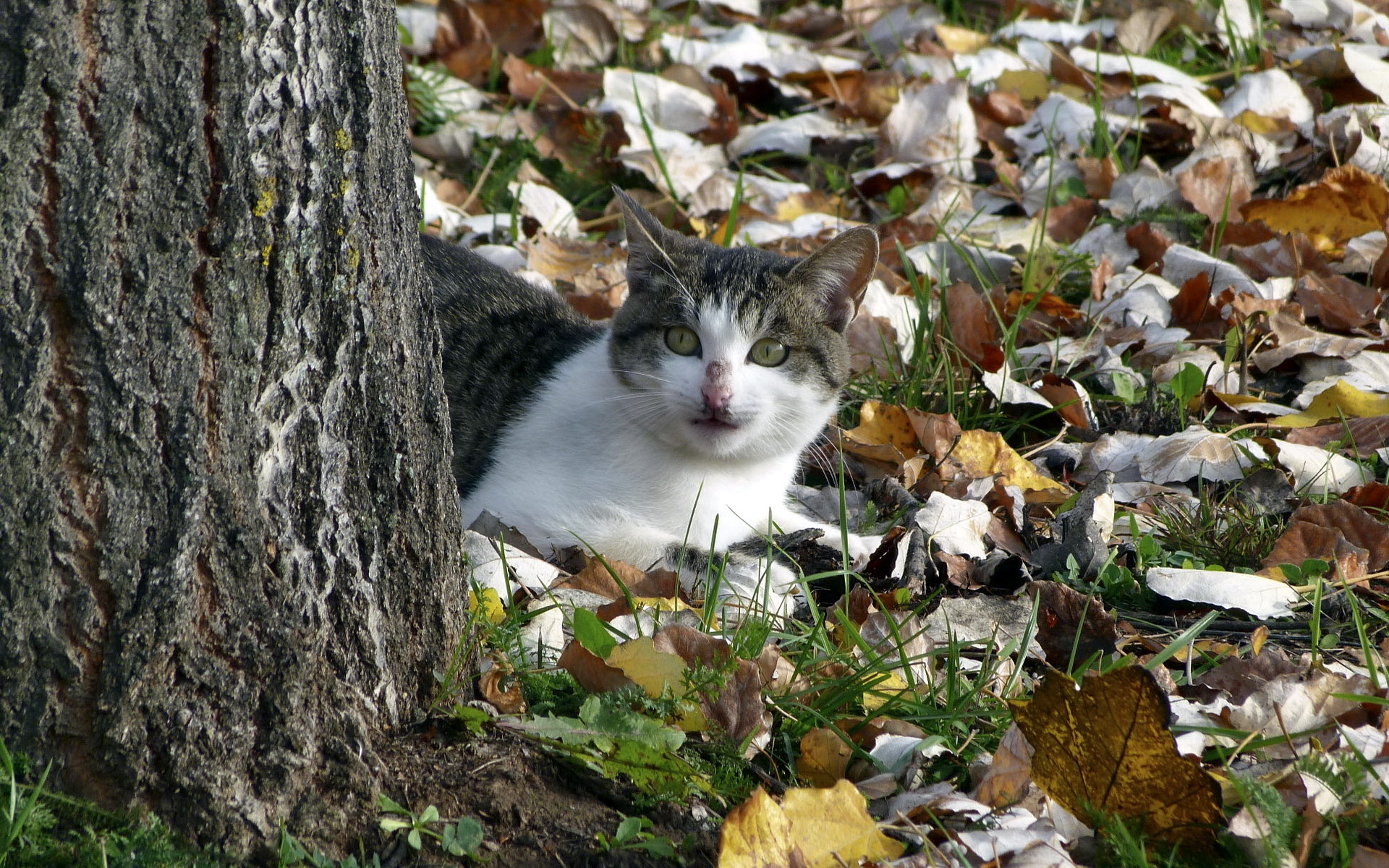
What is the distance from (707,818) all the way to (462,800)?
0.32m

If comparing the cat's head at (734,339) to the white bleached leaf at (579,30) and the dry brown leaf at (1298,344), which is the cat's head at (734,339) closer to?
the dry brown leaf at (1298,344)

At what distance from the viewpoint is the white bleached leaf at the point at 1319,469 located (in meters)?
2.52

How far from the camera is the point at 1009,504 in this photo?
2559 millimetres

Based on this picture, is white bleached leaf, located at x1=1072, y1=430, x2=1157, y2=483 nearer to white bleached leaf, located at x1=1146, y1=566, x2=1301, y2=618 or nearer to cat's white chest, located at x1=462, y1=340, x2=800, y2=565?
white bleached leaf, located at x1=1146, y1=566, x2=1301, y2=618

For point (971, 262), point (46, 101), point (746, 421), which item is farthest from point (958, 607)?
point (46, 101)

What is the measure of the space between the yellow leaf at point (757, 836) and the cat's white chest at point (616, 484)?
1132mm

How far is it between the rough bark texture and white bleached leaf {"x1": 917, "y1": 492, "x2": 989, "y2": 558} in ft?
4.16

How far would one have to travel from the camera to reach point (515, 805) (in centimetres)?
147

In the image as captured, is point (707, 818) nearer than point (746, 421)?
Yes

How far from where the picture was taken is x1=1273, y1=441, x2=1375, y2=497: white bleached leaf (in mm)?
2518

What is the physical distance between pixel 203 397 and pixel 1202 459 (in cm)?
216

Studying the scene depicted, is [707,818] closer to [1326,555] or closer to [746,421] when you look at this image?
[746,421]

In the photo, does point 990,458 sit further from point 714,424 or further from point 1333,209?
point 1333,209

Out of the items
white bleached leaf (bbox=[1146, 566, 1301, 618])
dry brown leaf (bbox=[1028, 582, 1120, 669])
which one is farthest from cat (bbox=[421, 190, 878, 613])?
white bleached leaf (bbox=[1146, 566, 1301, 618])
